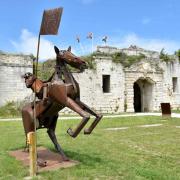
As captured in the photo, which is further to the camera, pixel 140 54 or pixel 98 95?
pixel 140 54

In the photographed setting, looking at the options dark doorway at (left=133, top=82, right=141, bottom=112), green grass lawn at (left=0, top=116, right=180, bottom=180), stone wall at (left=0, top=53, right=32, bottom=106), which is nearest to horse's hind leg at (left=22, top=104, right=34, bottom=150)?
green grass lawn at (left=0, top=116, right=180, bottom=180)

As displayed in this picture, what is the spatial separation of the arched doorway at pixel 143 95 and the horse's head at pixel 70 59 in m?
22.2

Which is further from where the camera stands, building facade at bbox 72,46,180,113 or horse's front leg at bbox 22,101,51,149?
building facade at bbox 72,46,180,113

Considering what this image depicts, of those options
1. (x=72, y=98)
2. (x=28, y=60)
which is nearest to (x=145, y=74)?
(x=28, y=60)

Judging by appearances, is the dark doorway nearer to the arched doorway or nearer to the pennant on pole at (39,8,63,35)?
the arched doorway

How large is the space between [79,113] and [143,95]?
23.7 metres

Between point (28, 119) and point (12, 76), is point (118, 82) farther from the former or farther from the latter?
point (28, 119)

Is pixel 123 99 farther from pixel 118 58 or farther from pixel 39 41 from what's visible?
pixel 39 41

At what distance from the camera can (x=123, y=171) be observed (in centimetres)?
593

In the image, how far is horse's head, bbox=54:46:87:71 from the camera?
245 inches

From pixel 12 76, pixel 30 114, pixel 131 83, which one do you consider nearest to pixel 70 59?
pixel 30 114

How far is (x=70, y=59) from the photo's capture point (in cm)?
627

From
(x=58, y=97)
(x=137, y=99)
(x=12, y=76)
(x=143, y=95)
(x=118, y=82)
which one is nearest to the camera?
(x=58, y=97)

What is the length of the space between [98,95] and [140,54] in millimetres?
5588
